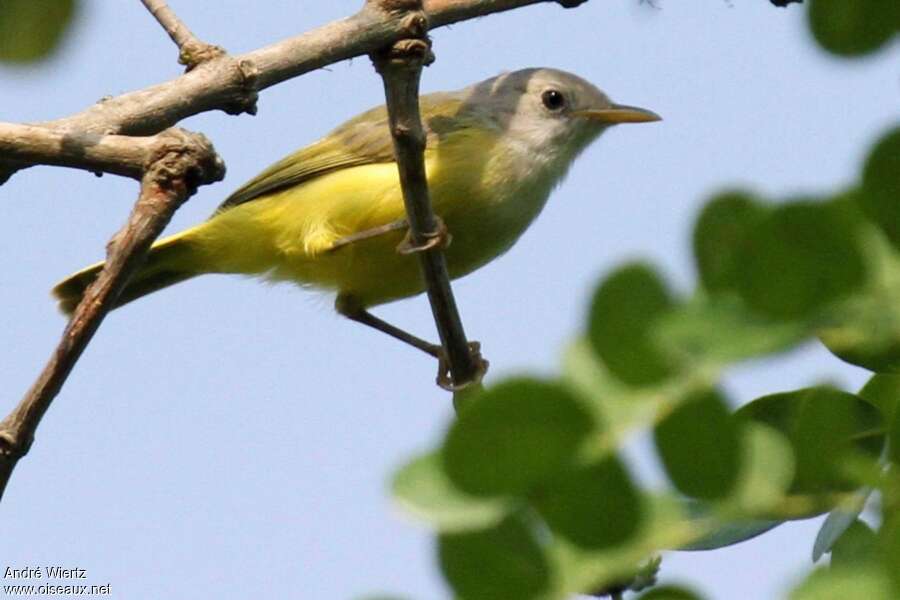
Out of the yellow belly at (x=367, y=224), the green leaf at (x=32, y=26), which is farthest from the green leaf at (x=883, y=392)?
the yellow belly at (x=367, y=224)

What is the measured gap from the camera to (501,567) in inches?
50.9

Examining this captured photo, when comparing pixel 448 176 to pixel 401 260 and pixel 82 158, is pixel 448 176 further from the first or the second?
pixel 82 158

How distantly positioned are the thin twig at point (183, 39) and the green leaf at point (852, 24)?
2.03 metres

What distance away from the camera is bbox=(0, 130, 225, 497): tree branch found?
2.69 m

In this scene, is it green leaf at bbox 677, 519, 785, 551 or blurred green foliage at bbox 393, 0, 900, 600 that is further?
green leaf at bbox 677, 519, 785, 551

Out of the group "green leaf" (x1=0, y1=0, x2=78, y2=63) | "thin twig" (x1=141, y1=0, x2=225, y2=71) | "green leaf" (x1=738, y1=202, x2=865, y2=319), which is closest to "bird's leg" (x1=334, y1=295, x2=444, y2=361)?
"thin twig" (x1=141, y1=0, x2=225, y2=71)

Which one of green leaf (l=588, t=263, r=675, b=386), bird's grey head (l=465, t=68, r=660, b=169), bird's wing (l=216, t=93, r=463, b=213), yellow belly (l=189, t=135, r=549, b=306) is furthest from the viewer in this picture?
bird's grey head (l=465, t=68, r=660, b=169)

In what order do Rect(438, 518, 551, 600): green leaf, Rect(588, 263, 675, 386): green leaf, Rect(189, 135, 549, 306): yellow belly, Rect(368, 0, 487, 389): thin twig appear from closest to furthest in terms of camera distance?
Rect(588, 263, 675, 386): green leaf < Rect(438, 518, 551, 600): green leaf < Rect(368, 0, 487, 389): thin twig < Rect(189, 135, 549, 306): yellow belly

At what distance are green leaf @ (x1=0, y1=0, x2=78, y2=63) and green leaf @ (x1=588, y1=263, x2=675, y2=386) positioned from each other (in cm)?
137

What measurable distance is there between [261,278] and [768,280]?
5170 mm

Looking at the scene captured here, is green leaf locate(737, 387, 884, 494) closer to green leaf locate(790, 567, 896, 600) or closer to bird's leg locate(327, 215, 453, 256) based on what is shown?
green leaf locate(790, 567, 896, 600)

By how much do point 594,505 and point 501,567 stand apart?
114 millimetres

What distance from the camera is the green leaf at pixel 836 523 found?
1.35 m

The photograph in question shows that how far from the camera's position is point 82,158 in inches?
116
